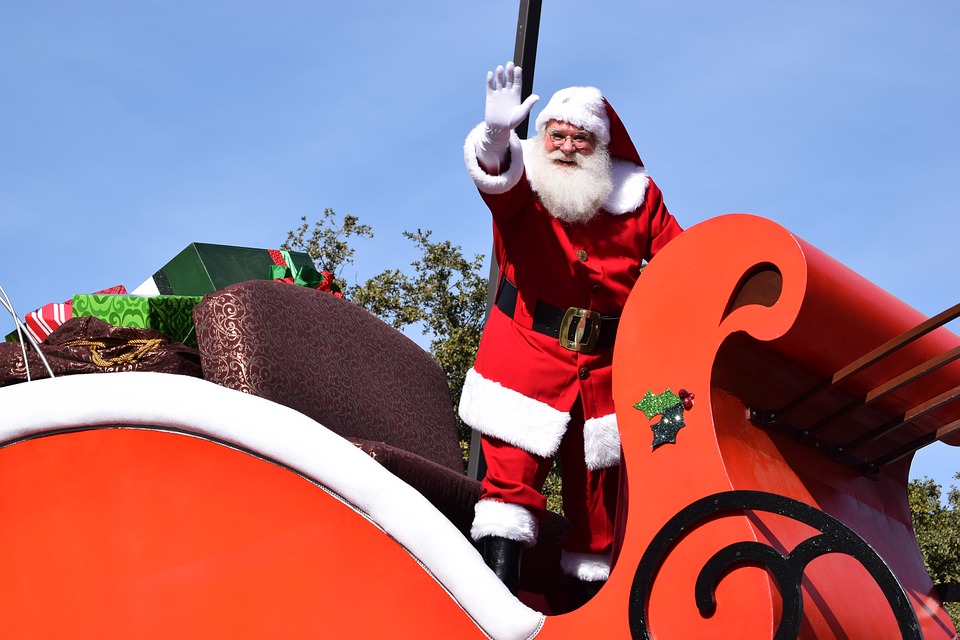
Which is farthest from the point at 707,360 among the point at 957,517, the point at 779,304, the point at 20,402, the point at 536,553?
the point at 957,517

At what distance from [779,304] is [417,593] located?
88cm

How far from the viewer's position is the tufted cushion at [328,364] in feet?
8.80

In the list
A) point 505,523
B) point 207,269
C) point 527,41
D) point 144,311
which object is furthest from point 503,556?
point 527,41

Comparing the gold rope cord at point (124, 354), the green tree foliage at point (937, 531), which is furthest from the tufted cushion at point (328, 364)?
the green tree foliage at point (937, 531)

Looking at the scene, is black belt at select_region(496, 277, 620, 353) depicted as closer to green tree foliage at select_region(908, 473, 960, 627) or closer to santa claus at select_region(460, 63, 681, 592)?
santa claus at select_region(460, 63, 681, 592)

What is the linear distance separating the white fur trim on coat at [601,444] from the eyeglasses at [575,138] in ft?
2.51

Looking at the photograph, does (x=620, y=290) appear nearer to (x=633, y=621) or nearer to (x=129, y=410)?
(x=633, y=621)

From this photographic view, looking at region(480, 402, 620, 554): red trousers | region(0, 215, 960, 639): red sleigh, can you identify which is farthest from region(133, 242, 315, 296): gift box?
region(480, 402, 620, 554): red trousers

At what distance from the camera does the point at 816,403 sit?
79.0 inches

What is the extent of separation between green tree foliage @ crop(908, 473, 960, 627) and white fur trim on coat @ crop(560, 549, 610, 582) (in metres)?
4.32

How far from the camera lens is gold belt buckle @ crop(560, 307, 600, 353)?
8.46ft

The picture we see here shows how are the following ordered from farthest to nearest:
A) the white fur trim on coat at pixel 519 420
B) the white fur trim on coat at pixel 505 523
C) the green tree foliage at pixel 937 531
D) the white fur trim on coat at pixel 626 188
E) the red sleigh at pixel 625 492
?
the green tree foliage at pixel 937 531 < the white fur trim on coat at pixel 626 188 < the white fur trim on coat at pixel 519 420 < the white fur trim on coat at pixel 505 523 < the red sleigh at pixel 625 492

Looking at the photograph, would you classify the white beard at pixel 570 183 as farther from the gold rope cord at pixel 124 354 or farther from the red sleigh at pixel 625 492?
the gold rope cord at pixel 124 354

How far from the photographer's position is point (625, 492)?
2119 mm
